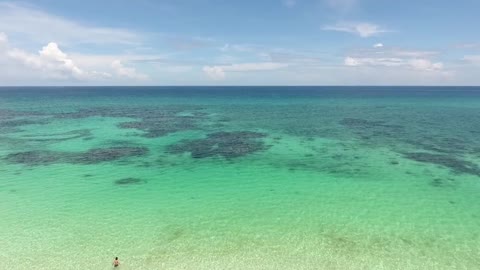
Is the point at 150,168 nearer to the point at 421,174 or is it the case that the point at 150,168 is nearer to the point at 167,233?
the point at 167,233

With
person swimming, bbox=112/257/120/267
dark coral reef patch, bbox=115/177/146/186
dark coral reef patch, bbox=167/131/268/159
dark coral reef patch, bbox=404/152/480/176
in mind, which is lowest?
person swimming, bbox=112/257/120/267

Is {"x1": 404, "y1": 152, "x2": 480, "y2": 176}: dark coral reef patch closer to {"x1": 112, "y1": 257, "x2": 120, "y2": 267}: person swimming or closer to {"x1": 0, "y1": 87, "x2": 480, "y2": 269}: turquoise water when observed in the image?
{"x1": 0, "y1": 87, "x2": 480, "y2": 269}: turquoise water

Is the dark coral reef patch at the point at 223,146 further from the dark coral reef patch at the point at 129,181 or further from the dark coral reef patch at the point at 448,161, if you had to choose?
the dark coral reef patch at the point at 448,161

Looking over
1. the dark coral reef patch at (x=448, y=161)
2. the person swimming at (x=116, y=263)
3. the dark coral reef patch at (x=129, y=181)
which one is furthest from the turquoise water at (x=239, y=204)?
the person swimming at (x=116, y=263)

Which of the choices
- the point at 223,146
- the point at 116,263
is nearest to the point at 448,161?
the point at 223,146

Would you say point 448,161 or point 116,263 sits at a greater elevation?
point 448,161

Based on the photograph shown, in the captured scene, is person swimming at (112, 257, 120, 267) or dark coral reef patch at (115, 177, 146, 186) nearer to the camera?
person swimming at (112, 257, 120, 267)

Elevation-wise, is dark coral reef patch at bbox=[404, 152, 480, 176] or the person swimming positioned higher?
dark coral reef patch at bbox=[404, 152, 480, 176]

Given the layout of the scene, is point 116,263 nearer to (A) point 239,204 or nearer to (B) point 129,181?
(A) point 239,204

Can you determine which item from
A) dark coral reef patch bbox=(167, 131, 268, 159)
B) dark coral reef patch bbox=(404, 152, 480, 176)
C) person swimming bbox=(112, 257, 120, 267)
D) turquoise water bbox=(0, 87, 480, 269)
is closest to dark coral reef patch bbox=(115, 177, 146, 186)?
turquoise water bbox=(0, 87, 480, 269)

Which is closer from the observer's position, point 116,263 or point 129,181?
point 116,263

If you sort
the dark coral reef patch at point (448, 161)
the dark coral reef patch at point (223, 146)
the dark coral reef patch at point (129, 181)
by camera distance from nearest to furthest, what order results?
the dark coral reef patch at point (129, 181), the dark coral reef patch at point (448, 161), the dark coral reef patch at point (223, 146)

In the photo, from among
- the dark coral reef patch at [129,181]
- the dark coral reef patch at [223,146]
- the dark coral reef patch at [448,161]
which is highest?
the dark coral reef patch at [223,146]
